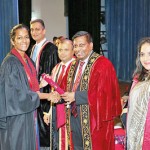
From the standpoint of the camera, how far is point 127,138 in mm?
2389

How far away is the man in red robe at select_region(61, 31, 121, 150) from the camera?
2.88m

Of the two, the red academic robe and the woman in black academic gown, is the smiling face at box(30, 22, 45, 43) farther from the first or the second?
the red academic robe

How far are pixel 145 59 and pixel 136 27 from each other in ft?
24.8

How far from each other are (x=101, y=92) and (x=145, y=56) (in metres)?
0.73

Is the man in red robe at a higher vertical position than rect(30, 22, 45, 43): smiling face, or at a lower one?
lower

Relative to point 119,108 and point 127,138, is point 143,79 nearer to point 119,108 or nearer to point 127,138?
point 127,138

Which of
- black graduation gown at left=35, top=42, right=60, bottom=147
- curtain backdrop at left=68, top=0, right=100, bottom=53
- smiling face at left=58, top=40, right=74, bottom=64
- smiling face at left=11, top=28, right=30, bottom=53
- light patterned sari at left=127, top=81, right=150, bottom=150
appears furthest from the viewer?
curtain backdrop at left=68, top=0, right=100, bottom=53

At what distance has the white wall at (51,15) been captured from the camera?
366 inches

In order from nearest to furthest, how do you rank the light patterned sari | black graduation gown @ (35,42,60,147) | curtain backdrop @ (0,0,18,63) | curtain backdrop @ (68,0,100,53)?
the light patterned sari, black graduation gown @ (35,42,60,147), curtain backdrop @ (0,0,18,63), curtain backdrop @ (68,0,100,53)

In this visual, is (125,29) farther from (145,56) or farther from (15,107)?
(145,56)

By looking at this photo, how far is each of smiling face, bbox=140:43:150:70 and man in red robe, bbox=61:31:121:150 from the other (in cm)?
65

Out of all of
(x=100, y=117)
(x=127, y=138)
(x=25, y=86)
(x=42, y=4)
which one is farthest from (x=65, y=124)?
(x=42, y=4)

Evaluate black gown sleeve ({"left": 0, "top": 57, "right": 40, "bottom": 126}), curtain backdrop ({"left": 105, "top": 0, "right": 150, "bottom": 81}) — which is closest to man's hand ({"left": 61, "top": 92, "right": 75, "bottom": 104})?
black gown sleeve ({"left": 0, "top": 57, "right": 40, "bottom": 126})

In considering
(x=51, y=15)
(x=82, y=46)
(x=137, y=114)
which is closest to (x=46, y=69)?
(x=82, y=46)
